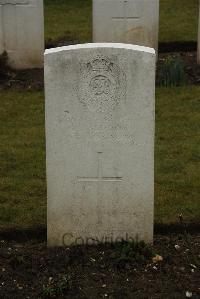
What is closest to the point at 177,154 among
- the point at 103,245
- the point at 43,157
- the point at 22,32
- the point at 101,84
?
the point at 43,157

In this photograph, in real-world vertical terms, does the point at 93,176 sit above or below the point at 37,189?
above

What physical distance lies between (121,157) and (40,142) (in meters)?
2.61

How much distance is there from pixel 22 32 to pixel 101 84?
17.8 feet

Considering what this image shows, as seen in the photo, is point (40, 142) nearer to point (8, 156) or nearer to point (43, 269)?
point (8, 156)

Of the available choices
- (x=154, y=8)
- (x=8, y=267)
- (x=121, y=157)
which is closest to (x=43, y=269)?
(x=8, y=267)

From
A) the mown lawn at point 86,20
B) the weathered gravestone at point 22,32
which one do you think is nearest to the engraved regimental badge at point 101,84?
the weathered gravestone at point 22,32

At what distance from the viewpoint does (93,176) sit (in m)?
4.66

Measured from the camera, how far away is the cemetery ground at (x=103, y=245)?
439 cm

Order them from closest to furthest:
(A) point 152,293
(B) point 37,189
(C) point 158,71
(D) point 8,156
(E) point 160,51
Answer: (A) point 152,293
(B) point 37,189
(D) point 8,156
(C) point 158,71
(E) point 160,51

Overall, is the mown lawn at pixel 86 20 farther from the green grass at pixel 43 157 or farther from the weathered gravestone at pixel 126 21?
the green grass at pixel 43 157

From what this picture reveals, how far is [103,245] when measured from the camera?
189 inches

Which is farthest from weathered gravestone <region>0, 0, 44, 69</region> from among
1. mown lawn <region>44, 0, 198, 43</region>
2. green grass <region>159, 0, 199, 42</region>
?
green grass <region>159, 0, 199, 42</region>

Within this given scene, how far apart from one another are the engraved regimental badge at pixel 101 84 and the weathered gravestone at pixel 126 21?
526 cm

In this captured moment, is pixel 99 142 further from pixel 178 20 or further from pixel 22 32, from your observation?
pixel 178 20
